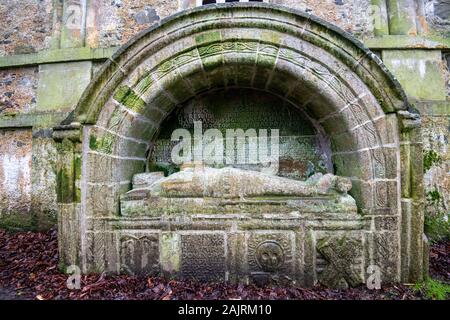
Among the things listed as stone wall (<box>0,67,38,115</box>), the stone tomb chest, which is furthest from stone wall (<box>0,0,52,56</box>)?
the stone tomb chest

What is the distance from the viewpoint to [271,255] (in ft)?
9.57

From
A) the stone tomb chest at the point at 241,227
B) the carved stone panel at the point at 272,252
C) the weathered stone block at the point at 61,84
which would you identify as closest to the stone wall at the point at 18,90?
the weathered stone block at the point at 61,84

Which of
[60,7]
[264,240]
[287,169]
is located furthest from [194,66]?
[60,7]

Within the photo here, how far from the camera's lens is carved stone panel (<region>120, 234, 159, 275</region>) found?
300 cm

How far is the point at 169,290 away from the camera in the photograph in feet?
9.01

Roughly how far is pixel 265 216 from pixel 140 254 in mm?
1471

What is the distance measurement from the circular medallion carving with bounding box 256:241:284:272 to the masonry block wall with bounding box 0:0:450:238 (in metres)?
2.35

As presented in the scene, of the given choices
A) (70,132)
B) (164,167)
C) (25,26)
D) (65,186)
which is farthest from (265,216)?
(25,26)

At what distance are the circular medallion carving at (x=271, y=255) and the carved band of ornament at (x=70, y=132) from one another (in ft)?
7.74

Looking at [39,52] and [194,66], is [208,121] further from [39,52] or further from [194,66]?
[39,52]

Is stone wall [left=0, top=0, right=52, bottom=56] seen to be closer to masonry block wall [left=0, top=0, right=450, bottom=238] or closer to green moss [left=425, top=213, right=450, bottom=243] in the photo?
masonry block wall [left=0, top=0, right=450, bottom=238]

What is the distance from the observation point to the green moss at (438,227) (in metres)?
3.64

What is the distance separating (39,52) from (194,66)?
9.61 ft
